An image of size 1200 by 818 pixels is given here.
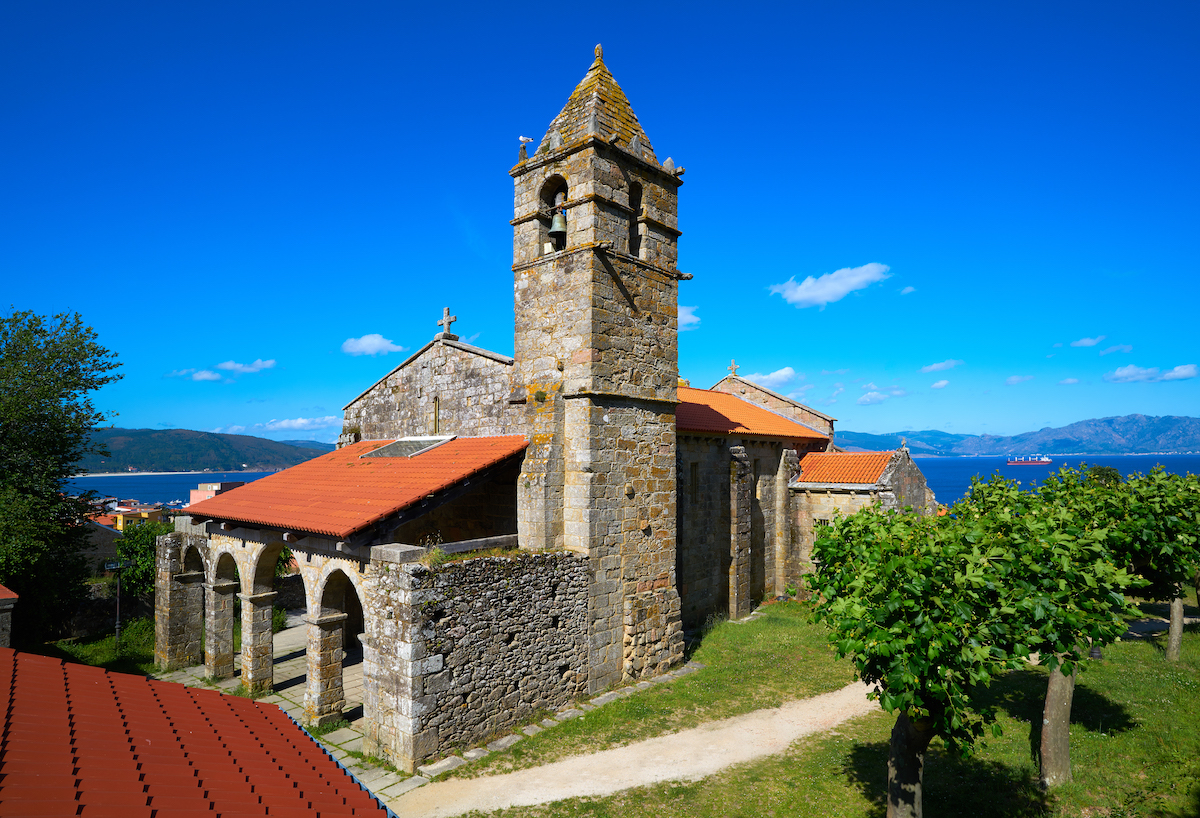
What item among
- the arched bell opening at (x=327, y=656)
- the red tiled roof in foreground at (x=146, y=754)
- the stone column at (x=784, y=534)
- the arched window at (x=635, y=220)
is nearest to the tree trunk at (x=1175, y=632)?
the stone column at (x=784, y=534)

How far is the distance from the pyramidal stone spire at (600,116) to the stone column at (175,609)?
1388 centimetres

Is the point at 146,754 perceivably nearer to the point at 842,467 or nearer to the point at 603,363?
the point at 603,363

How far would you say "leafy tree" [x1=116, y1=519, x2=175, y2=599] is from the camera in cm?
2120

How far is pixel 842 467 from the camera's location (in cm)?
2083

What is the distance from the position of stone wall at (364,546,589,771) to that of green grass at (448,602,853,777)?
0.71 meters

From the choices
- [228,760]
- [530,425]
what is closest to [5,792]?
[228,760]

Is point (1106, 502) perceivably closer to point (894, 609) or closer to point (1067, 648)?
point (1067, 648)

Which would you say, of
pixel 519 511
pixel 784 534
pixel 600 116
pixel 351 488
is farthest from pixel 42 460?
pixel 784 534

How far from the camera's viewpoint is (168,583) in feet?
51.1

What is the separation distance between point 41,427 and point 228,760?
65.1 ft

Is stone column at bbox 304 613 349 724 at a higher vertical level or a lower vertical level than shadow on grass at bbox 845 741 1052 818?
higher

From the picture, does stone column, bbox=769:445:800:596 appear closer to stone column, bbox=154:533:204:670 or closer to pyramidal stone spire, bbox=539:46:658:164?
pyramidal stone spire, bbox=539:46:658:164

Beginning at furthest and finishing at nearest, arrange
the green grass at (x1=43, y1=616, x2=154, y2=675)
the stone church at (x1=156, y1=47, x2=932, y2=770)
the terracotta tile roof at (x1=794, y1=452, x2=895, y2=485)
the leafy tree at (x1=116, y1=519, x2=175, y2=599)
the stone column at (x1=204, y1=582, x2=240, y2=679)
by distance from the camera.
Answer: the leafy tree at (x1=116, y1=519, x2=175, y2=599), the terracotta tile roof at (x1=794, y1=452, x2=895, y2=485), the green grass at (x1=43, y1=616, x2=154, y2=675), the stone column at (x1=204, y1=582, x2=240, y2=679), the stone church at (x1=156, y1=47, x2=932, y2=770)

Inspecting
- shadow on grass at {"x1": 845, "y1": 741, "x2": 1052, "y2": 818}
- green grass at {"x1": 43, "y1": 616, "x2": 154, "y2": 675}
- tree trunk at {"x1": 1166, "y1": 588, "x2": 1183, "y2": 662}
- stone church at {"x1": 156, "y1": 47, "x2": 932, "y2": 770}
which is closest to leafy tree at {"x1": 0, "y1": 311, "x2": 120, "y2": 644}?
green grass at {"x1": 43, "y1": 616, "x2": 154, "y2": 675}
